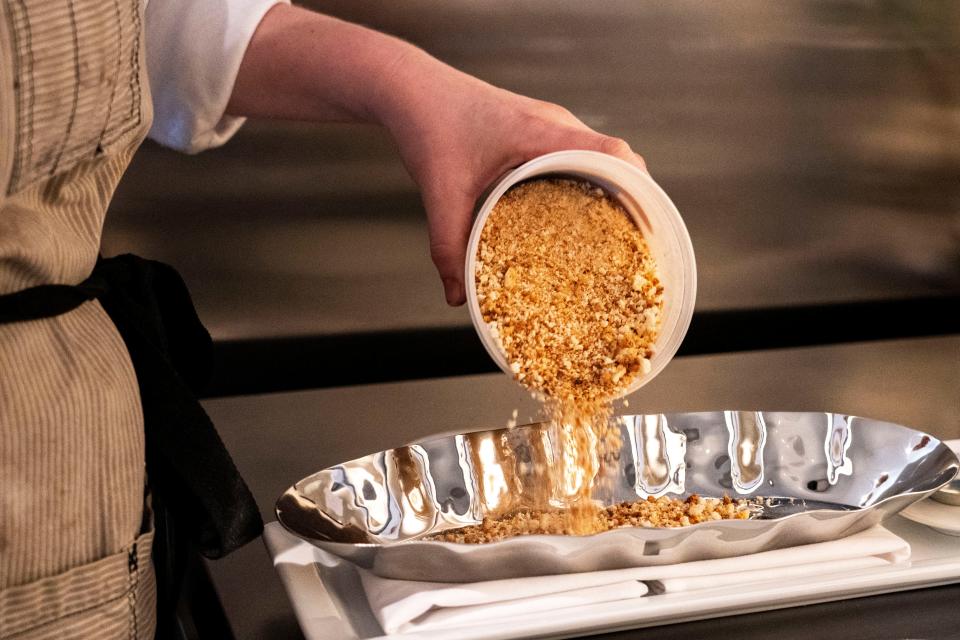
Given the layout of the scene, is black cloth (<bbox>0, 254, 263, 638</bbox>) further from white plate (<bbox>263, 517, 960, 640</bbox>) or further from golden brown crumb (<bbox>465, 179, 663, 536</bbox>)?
golden brown crumb (<bbox>465, 179, 663, 536</bbox>)

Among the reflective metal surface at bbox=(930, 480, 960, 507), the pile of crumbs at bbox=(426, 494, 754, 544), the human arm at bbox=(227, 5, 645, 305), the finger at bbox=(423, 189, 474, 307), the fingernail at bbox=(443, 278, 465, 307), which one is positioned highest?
the human arm at bbox=(227, 5, 645, 305)

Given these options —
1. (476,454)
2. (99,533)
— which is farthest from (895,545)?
(99,533)

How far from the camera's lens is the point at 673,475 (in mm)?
707

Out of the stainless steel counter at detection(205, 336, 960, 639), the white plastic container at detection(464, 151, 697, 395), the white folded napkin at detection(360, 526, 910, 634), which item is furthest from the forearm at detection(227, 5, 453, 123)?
the white folded napkin at detection(360, 526, 910, 634)

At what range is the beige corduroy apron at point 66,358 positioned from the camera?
409mm

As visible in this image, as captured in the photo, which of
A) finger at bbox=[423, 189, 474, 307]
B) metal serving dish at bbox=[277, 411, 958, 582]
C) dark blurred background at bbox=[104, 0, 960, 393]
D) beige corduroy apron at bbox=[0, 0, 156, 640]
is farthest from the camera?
dark blurred background at bbox=[104, 0, 960, 393]

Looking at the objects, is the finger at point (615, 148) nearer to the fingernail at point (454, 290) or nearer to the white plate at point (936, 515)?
the fingernail at point (454, 290)

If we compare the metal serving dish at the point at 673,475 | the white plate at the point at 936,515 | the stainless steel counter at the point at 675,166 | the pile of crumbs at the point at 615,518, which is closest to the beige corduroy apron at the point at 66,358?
the metal serving dish at the point at 673,475

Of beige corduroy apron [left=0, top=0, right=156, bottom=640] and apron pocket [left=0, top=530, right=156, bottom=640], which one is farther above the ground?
beige corduroy apron [left=0, top=0, right=156, bottom=640]

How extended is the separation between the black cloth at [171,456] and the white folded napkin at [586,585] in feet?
0.25

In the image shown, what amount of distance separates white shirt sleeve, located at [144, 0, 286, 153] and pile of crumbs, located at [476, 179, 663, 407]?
23 cm

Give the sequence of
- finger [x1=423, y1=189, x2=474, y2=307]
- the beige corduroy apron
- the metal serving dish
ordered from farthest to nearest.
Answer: finger [x1=423, y1=189, x2=474, y2=307], the metal serving dish, the beige corduroy apron

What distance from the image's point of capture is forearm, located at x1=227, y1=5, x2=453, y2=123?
74 cm

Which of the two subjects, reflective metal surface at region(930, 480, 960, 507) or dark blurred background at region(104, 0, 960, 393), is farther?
dark blurred background at region(104, 0, 960, 393)
